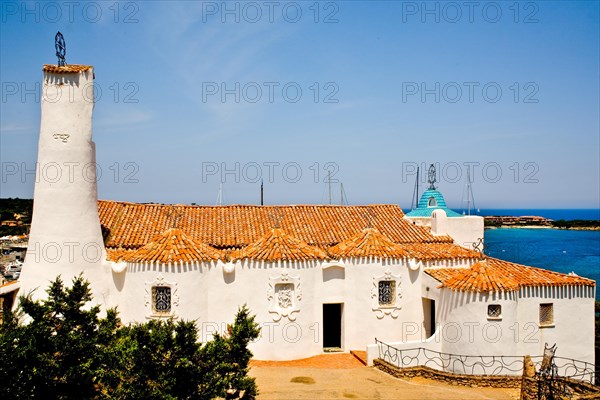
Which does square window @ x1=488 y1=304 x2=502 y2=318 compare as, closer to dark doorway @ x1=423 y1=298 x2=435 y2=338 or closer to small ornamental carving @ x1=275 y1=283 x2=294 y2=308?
dark doorway @ x1=423 y1=298 x2=435 y2=338

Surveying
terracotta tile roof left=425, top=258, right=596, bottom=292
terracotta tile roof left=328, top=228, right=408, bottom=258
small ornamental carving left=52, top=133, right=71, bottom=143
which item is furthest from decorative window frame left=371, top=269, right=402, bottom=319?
small ornamental carving left=52, top=133, right=71, bottom=143

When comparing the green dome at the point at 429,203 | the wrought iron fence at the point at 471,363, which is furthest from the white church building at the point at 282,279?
the green dome at the point at 429,203

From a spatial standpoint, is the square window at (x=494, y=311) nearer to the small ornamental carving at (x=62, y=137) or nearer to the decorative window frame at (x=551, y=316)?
the decorative window frame at (x=551, y=316)

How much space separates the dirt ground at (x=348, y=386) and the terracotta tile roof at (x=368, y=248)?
5.02 m

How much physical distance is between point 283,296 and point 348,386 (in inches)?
200

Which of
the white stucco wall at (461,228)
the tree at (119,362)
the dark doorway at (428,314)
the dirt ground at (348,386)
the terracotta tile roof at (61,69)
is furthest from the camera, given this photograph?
the white stucco wall at (461,228)

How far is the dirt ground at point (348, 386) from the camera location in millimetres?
18000

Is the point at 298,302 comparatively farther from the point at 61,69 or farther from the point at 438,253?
the point at 61,69

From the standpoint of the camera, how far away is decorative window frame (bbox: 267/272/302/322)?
22219mm

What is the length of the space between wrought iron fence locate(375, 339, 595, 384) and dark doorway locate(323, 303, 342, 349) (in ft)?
8.77

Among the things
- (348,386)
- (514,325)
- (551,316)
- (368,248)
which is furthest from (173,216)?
(551,316)

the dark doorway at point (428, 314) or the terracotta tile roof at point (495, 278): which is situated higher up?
the terracotta tile roof at point (495, 278)

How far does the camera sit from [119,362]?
12.8 m

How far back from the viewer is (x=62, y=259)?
20.4 meters
